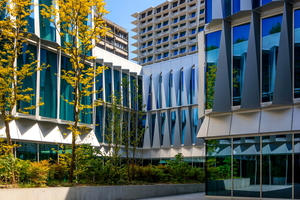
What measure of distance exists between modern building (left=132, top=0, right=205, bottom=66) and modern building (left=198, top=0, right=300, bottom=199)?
74786 mm

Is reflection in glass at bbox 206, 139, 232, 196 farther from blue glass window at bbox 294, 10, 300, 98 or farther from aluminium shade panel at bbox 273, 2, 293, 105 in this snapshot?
blue glass window at bbox 294, 10, 300, 98

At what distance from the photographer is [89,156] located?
69.5 ft

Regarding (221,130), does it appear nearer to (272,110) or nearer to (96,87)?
(272,110)

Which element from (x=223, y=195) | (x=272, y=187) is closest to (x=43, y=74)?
(x=223, y=195)

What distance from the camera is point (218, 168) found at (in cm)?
2030

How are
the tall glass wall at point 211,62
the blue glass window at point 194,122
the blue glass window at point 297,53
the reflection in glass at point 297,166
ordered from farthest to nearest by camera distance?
the blue glass window at point 194,122
the tall glass wall at point 211,62
the blue glass window at point 297,53
the reflection in glass at point 297,166

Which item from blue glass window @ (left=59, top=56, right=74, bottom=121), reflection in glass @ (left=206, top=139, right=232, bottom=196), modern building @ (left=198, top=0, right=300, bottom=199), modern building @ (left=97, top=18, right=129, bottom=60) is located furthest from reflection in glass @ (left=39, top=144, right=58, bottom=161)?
modern building @ (left=97, top=18, right=129, bottom=60)

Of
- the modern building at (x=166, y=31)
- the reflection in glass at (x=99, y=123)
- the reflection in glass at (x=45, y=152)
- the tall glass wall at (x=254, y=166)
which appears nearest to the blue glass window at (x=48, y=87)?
the reflection in glass at (x=45, y=152)

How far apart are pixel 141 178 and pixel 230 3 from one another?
467 inches

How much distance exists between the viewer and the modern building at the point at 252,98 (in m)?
17.3

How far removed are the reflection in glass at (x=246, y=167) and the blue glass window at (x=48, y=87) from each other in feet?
49.0

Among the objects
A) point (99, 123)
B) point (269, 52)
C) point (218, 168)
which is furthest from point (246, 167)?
point (99, 123)

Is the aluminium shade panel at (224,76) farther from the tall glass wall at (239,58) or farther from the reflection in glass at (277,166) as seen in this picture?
the reflection in glass at (277,166)

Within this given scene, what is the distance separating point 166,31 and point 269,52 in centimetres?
8998
